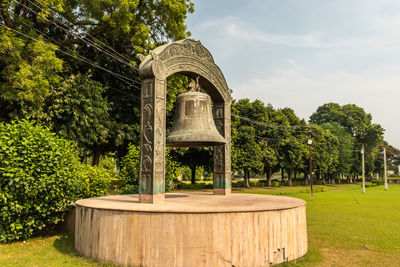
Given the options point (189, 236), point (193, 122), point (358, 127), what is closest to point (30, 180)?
point (193, 122)

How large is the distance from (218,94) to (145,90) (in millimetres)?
3963

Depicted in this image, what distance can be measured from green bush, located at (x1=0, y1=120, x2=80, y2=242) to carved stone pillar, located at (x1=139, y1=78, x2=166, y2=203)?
119 inches

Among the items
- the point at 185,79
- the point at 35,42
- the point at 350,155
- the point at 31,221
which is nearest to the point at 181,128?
the point at 31,221

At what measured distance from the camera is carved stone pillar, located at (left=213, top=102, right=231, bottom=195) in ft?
40.4

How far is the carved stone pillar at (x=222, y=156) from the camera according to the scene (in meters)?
12.3

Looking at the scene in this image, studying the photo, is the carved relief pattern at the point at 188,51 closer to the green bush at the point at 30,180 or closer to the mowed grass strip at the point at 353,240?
the green bush at the point at 30,180

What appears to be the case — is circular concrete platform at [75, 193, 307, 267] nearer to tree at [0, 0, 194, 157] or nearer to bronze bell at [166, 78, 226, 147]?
bronze bell at [166, 78, 226, 147]

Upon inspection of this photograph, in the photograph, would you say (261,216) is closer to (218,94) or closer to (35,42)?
(218,94)

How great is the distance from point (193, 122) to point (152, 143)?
1.62 meters

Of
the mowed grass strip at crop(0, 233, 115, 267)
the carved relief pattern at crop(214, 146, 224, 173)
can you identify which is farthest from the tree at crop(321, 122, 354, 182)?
the mowed grass strip at crop(0, 233, 115, 267)

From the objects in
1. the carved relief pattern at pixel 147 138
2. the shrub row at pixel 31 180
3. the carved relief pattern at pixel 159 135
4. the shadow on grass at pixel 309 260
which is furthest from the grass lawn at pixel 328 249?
the carved relief pattern at pixel 159 135

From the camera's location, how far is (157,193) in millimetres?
8766

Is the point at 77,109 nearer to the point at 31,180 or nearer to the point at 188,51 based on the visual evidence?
the point at 31,180

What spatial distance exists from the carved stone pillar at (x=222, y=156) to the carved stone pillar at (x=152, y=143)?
12.6 feet
